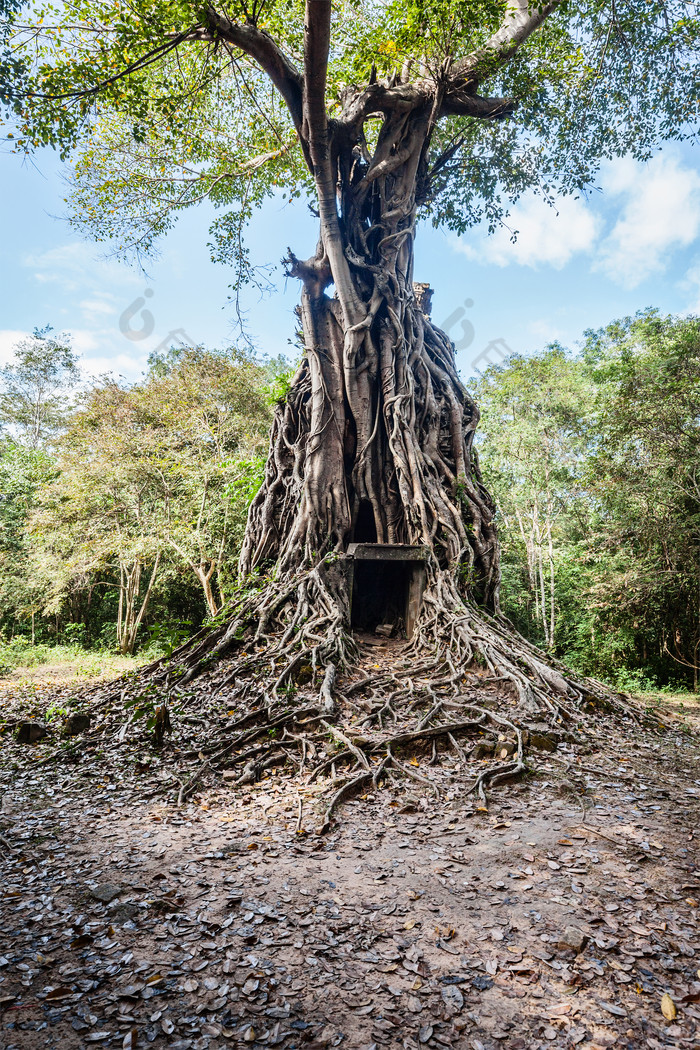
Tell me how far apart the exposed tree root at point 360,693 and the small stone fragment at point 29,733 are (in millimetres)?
1055

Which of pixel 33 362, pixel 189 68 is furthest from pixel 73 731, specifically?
pixel 33 362

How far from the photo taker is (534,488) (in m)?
13.8

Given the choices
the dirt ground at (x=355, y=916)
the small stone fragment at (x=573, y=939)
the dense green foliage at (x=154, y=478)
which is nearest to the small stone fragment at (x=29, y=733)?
the dirt ground at (x=355, y=916)

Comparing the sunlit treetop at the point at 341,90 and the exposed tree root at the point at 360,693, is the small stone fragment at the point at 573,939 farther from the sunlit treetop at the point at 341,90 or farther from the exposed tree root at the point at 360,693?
the sunlit treetop at the point at 341,90

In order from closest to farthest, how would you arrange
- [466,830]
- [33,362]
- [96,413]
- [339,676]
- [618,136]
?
[466,830], [339,676], [618,136], [96,413], [33,362]

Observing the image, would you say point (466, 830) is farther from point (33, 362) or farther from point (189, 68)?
point (33, 362)

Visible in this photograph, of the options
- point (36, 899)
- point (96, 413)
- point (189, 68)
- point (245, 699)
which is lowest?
point (36, 899)

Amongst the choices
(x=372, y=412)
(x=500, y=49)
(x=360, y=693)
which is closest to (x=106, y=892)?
(x=360, y=693)

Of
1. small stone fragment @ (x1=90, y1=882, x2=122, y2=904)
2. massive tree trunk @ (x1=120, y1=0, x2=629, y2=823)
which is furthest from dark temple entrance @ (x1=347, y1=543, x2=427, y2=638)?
small stone fragment @ (x1=90, y1=882, x2=122, y2=904)

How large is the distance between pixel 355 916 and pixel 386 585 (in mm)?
5652

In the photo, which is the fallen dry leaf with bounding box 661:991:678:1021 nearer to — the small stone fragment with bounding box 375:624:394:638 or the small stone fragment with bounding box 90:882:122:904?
the small stone fragment with bounding box 90:882:122:904

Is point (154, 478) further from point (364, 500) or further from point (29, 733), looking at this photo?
point (29, 733)

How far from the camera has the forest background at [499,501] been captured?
8969mm

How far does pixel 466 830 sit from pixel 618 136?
1037 cm
